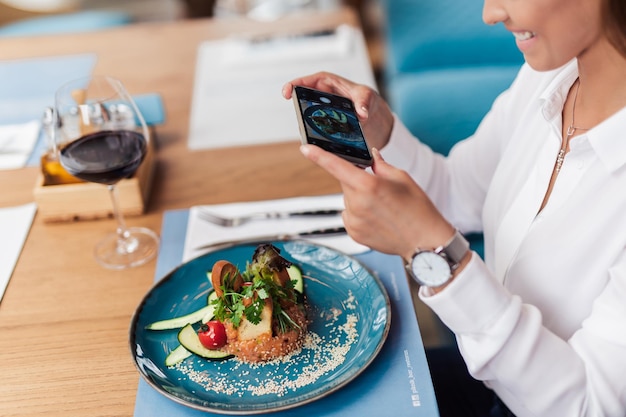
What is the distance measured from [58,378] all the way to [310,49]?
3.66 ft

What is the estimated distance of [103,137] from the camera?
1.06 meters

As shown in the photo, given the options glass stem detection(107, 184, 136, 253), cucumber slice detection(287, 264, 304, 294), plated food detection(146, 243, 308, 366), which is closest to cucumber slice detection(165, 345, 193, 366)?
plated food detection(146, 243, 308, 366)

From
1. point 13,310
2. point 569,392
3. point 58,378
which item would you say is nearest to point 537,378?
point 569,392

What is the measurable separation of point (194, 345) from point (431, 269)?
32 cm

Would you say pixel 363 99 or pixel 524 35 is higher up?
pixel 524 35

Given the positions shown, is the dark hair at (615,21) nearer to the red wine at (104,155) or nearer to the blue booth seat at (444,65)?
the red wine at (104,155)

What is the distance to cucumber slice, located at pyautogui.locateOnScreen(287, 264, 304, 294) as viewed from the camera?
96cm

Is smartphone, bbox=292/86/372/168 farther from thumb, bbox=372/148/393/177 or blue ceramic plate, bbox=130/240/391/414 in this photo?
blue ceramic plate, bbox=130/240/391/414

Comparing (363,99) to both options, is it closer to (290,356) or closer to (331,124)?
(331,124)

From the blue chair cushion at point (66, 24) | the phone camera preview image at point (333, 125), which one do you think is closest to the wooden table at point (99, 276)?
the phone camera preview image at point (333, 125)

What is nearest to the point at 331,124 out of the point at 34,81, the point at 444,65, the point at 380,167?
the point at 380,167

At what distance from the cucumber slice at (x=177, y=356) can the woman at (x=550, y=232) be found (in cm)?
26

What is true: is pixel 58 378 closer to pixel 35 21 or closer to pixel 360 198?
pixel 360 198

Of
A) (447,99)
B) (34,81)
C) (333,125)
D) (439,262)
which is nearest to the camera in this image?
(439,262)
